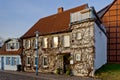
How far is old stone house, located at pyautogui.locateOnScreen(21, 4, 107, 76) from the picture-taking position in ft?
93.3

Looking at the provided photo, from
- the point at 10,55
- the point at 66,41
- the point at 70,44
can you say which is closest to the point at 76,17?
the point at 70,44

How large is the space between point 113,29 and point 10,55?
63.5 feet

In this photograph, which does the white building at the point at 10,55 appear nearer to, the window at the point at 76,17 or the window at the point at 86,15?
the window at the point at 76,17

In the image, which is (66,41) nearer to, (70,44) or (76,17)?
(70,44)

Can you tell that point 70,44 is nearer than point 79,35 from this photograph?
No

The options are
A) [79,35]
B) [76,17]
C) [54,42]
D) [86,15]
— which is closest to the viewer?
[86,15]

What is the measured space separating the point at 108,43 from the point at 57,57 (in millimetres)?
12091

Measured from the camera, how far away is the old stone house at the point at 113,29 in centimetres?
4144

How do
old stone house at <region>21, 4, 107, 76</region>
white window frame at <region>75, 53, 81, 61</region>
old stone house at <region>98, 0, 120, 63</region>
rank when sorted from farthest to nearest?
old stone house at <region>98, 0, 120, 63</region>
white window frame at <region>75, 53, 81, 61</region>
old stone house at <region>21, 4, 107, 76</region>

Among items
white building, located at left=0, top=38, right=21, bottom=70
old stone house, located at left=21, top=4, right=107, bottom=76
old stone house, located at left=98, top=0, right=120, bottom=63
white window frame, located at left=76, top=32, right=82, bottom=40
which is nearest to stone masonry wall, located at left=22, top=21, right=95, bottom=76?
old stone house, located at left=21, top=4, right=107, bottom=76

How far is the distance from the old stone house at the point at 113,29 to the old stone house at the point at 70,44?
758cm

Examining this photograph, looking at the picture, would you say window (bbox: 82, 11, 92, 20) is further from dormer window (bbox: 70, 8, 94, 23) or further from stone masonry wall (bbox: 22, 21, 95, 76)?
stone masonry wall (bbox: 22, 21, 95, 76)

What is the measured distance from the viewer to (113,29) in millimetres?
41875

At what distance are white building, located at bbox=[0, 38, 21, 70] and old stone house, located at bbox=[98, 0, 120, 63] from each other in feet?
52.4
